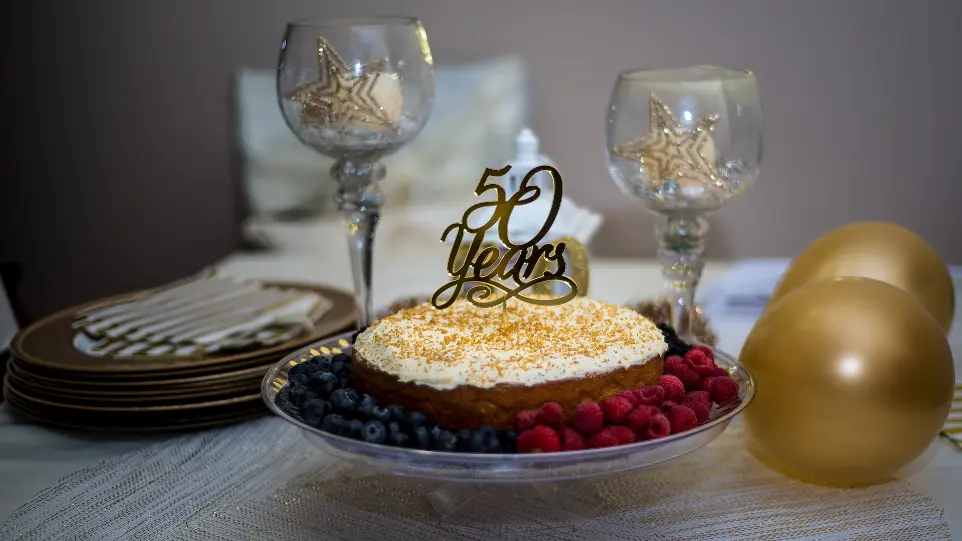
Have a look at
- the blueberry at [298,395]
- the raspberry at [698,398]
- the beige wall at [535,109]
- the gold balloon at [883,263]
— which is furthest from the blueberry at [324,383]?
the beige wall at [535,109]

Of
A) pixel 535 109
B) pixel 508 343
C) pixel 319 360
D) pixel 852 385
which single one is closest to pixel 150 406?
pixel 319 360

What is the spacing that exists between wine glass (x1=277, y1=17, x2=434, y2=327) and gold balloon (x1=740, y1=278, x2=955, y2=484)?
535mm

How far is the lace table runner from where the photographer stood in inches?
35.2

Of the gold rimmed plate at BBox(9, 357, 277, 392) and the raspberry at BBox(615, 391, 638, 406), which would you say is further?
the gold rimmed plate at BBox(9, 357, 277, 392)

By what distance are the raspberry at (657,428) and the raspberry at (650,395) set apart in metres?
0.03

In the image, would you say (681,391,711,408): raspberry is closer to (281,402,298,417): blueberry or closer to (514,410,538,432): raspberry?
(514,410,538,432): raspberry

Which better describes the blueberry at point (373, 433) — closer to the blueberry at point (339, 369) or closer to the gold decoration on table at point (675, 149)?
the blueberry at point (339, 369)

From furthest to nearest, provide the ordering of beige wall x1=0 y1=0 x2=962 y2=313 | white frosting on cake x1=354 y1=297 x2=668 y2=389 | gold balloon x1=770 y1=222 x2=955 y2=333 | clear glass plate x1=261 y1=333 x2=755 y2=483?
beige wall x1=0 y1=0 x2=962 y2=313
gold balloon x1=770 y1=222 x2=955 y2=333
white frosting on cake x1=354 y1=297 x2=668 y2=389
clear glass plate x1=261 y1=333 x2=755 y2=483

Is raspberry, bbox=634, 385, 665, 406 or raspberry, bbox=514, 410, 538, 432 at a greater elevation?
raspberry, bbox=634, 385, 665, 406

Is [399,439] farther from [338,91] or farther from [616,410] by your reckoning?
[338,91]

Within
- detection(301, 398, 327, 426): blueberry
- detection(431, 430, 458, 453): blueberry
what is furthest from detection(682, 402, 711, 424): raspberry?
detection(301, 398, 327, 426): blueberry

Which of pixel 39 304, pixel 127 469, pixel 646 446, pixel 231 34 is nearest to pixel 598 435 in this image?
pixel 646 446

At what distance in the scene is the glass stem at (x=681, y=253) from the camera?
1136 millimetres

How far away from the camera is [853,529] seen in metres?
0.88
